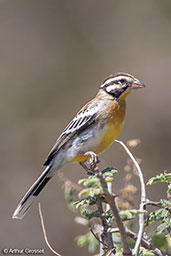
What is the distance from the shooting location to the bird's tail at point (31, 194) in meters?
4.60

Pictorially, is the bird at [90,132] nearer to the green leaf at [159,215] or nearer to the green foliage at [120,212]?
the green foliage at [120,212]

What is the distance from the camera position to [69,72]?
931cm

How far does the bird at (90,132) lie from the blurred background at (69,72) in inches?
128

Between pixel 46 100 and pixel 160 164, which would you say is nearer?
pixel 160 164

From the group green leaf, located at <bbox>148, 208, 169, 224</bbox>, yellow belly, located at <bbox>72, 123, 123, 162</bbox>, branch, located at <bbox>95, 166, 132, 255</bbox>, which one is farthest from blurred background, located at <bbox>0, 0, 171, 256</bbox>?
branch, located at <bbox>95, 166, 132, 255</bbox>

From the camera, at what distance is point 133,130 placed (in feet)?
28.6

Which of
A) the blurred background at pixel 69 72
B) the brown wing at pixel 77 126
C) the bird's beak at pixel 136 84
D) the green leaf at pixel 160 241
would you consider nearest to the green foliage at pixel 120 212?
the green leaf at pixel 160 241

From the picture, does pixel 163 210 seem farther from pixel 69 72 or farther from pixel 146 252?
pixel 69 72

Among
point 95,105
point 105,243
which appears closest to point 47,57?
point 95,105

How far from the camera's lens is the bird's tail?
460cm

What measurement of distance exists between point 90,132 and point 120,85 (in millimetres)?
567

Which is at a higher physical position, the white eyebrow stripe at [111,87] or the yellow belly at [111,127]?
the white eyebrow stripe at [111,87]

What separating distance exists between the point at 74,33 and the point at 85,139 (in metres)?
5.19

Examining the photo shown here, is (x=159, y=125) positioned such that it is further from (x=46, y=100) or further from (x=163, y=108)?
(x=46, y=100)
